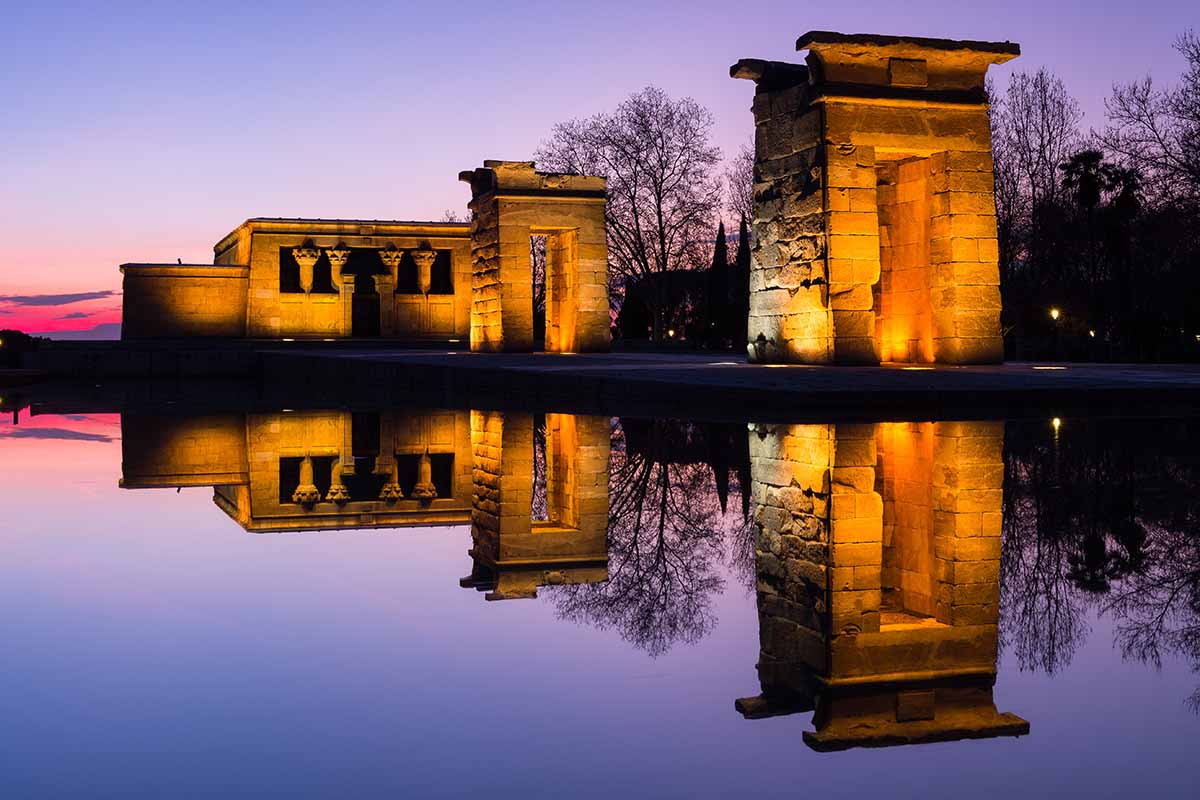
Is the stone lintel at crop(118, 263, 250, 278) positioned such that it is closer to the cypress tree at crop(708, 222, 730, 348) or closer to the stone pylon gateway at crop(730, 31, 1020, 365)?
the cypress tree at crop(708, 222, 730, 348)

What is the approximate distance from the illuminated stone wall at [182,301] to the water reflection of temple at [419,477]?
31.0 m

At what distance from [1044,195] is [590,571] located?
135 ft

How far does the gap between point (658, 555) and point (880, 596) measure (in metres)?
1.23

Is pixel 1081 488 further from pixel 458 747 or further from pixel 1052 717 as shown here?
pixel 458 747

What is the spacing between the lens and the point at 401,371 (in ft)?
71.0

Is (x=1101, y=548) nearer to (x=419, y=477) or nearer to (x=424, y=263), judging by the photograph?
(x=419, y=477)

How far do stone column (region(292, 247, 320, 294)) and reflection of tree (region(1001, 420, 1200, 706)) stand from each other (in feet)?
118

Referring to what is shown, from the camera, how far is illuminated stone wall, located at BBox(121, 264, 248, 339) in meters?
42.5

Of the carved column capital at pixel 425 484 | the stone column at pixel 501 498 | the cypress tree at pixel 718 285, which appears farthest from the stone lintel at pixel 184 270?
the carved column capital at pixel 425 484

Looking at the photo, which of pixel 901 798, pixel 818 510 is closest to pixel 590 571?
pixel 818 510

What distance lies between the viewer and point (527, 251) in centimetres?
2866

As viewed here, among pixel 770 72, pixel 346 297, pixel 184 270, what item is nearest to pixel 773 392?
pixel 770 72

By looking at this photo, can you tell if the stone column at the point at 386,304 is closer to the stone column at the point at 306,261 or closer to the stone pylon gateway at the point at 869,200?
the stone column at the point at 306,261

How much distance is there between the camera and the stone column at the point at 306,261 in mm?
41688
